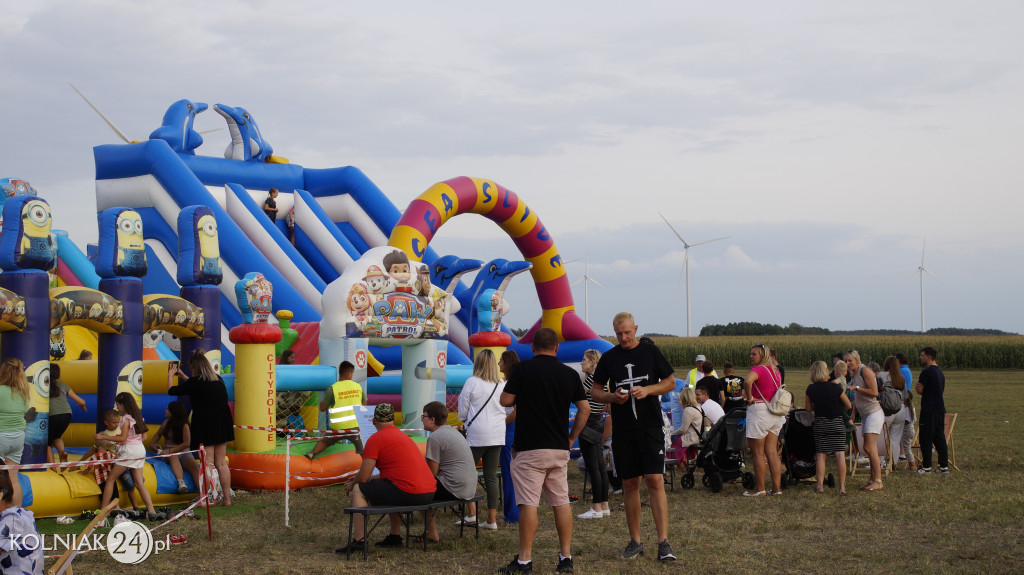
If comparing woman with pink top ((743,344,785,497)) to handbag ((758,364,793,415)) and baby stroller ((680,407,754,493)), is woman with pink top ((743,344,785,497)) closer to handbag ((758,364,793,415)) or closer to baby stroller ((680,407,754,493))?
handbag ((758,364,793,415))

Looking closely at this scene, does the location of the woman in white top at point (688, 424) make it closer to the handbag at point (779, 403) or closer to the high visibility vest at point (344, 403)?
the handbag at point (779, 403)

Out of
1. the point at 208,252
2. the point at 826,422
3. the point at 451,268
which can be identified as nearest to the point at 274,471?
the point at 208,252

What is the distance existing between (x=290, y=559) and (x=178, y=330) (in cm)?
416

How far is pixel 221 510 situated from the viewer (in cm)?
774

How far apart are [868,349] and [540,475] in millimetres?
33105

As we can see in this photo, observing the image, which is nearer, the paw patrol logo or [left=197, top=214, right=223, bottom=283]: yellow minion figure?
[left=197, top=214, right=223, bottom=283]: yellow minion figure

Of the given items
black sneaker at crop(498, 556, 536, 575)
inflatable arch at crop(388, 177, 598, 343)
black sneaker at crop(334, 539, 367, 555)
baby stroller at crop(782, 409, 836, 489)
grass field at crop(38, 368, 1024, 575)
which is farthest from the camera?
inflatable arch at crop(388, 177, 598, 343)

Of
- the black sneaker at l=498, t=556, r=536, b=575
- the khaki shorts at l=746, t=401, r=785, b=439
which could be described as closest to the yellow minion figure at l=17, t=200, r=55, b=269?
the black sneaker at l=498, t=556, r=536, b=575

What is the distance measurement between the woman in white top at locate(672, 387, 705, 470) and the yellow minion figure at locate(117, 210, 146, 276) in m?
5.48

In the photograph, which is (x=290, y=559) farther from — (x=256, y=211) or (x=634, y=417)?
(x=256, y=211)

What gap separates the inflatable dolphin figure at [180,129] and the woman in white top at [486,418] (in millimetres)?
10388

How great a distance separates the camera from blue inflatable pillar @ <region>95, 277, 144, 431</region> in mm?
8453

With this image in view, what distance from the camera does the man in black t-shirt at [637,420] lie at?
570 cm

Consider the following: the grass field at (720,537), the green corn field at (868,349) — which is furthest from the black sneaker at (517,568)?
the green corn field at (868,349)
